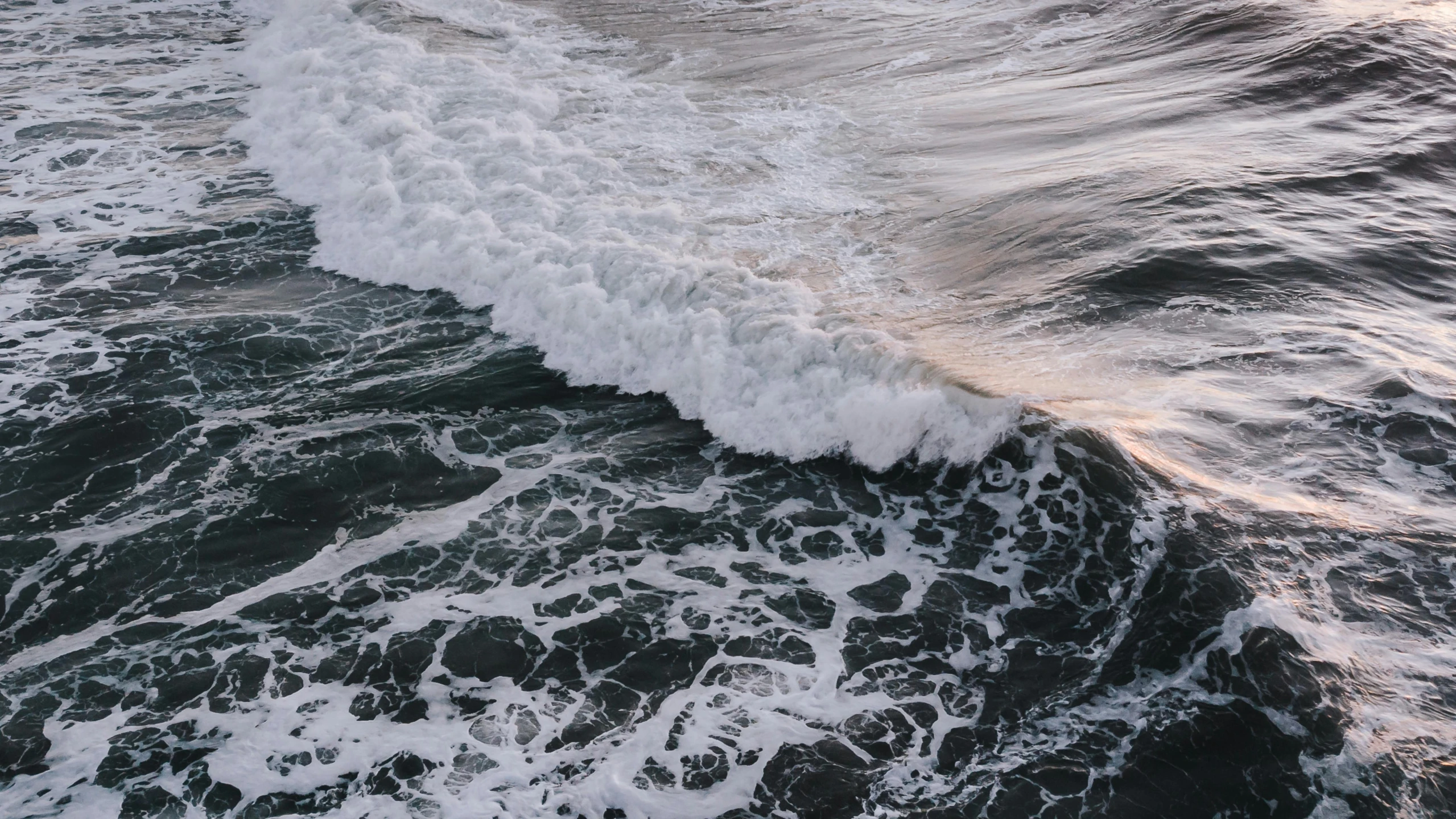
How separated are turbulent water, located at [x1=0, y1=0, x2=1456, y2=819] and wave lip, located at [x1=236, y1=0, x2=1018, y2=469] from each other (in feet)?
0.19

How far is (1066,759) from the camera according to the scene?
5168mm

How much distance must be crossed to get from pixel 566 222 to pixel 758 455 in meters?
4.01

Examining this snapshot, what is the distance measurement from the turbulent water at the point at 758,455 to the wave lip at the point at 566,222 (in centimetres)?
6

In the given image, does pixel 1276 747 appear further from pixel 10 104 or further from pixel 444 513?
pixel 10 104

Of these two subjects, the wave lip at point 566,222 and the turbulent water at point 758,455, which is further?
the wave lip at point 566,222

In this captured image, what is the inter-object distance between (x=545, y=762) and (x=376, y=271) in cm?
A: 641

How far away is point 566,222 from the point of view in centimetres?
1031

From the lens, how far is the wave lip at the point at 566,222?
7.60 m

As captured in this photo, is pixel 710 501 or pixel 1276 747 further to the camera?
pixel 710 501


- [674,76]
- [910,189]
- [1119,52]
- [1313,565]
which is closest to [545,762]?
[1313,565]

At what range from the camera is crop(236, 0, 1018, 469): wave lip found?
7598 mm

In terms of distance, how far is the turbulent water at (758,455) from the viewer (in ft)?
17.3

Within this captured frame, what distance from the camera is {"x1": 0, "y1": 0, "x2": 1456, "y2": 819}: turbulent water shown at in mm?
5262

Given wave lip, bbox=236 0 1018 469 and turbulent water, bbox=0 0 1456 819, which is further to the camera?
Answer: wave lip, bbox=236 0 1018 469
